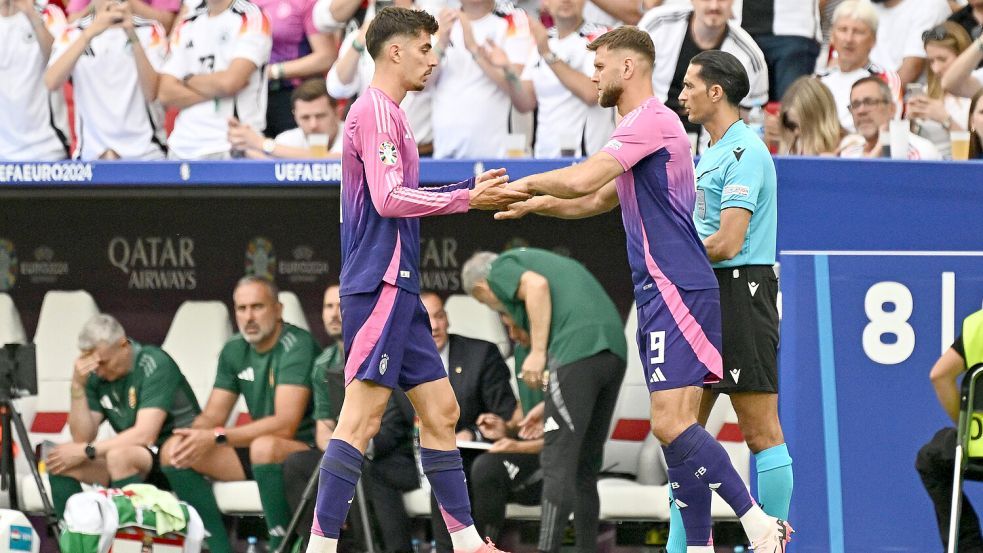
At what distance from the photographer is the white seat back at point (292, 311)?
948 centimetres

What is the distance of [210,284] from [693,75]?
468cm

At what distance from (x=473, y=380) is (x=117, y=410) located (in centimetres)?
210

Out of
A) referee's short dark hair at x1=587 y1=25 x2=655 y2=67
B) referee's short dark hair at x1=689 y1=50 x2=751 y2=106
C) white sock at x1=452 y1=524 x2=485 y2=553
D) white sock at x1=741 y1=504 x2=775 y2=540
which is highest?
referee's short dark hair at x1=587 y1=25 x2=655 y2=67

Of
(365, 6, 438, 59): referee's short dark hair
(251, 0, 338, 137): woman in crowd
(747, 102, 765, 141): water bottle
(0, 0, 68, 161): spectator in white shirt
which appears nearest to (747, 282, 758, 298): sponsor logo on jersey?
(365, 6, 438, 59): referee's short dark hair

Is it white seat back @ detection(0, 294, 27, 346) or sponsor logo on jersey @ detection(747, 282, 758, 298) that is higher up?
sponsor logo on jersey @ detection(747, 282, 758, 298)

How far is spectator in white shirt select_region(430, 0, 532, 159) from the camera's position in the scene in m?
8.55

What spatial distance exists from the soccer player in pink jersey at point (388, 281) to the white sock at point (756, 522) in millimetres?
995

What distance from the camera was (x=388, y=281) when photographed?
5.87 meters

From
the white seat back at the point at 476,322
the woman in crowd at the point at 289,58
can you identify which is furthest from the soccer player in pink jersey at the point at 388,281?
the woman in crowd at the point at 289,58

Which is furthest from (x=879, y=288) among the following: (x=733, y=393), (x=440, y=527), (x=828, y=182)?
(x=440, y=527)

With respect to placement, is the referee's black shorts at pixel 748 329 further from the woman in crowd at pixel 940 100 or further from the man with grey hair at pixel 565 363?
the woman in crowd at pixel 940 100

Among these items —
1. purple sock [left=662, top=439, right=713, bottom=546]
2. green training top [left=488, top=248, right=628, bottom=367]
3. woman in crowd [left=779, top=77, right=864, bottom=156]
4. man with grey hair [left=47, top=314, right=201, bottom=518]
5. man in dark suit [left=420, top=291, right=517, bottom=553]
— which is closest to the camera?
purple sock [left=662, top=439, right=713, bottom=546]

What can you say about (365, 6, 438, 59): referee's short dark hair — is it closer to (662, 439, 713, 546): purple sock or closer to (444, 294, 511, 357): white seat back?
(662, 439, 713, 546): purple sock

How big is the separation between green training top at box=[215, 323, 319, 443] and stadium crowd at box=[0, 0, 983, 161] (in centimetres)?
100
